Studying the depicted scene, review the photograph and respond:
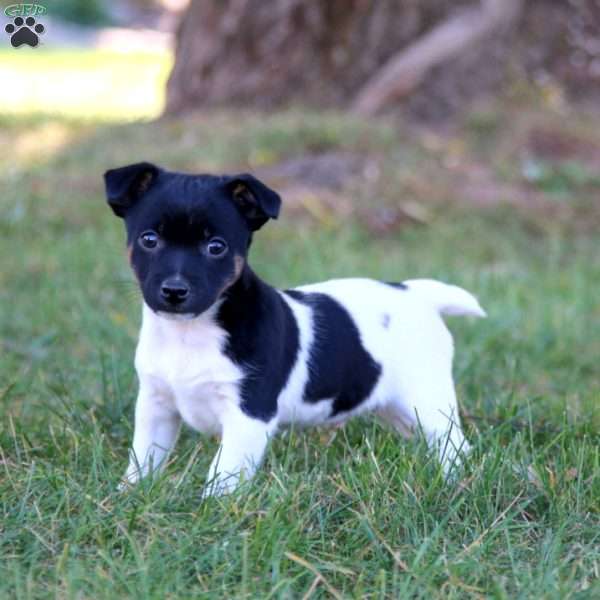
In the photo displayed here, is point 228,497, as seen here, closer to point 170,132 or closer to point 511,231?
point 511,231

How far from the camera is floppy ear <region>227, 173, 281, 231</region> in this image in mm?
3980

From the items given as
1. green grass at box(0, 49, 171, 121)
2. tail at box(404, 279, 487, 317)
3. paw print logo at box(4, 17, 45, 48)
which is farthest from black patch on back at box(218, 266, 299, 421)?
green grass at box(0, 49, 171, 121)

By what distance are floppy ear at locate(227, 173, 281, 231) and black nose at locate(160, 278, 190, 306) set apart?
1.35 ft

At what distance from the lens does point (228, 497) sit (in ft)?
12.3

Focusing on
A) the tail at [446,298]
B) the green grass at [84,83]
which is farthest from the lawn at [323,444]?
the green grass at [84,83]

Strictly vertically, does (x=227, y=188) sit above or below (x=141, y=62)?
above

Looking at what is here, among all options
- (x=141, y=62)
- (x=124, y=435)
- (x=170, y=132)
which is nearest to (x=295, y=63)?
(x=170, y=132)

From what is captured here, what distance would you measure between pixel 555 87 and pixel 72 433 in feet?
28.5

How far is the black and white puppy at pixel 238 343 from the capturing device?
3913 mm

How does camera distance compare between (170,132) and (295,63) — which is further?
(295,63)

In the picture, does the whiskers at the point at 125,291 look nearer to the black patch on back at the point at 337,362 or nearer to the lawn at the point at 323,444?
the lawn at the point at 323,444

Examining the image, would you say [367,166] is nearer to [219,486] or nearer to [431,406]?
[431,406]

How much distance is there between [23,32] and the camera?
17.2 ft

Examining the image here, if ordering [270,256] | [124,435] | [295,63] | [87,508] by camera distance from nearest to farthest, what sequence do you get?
[87,508], [124,435], [270,256], [295,63]
